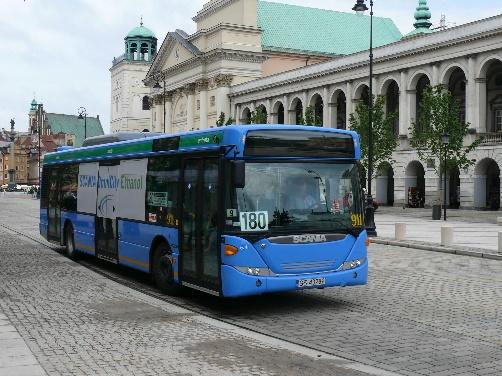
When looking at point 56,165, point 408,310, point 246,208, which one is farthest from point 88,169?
point 408,310

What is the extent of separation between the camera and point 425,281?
14.4 metres

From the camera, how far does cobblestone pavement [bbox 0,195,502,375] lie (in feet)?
26.3

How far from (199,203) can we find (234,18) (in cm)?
7352

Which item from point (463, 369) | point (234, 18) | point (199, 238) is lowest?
point (463, 369)

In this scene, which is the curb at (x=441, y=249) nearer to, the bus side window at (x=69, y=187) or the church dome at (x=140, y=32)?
the bus side window at (x=69, y=187)

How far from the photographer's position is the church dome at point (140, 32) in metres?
116

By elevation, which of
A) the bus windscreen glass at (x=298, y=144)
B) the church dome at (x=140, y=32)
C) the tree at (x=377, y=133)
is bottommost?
the bus windscreen glass at (x=298, y=144)

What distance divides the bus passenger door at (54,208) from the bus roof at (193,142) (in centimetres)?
317

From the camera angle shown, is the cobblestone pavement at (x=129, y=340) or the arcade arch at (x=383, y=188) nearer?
the cobblestone pavement at (x=129, y=340)

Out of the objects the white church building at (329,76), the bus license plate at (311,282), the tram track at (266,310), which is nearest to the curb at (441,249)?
the tram track at (266,310)

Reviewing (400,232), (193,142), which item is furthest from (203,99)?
(193,142)

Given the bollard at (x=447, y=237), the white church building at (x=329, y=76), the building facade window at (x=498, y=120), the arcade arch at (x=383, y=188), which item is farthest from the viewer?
the arcade arch at (x=383, y=188)

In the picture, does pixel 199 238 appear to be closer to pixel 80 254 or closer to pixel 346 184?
pixel 346 184

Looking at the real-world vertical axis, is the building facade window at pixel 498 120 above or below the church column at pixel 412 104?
below
